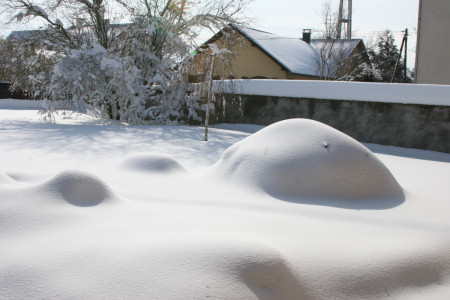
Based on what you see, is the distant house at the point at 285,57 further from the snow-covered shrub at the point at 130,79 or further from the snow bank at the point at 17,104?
the snow bank at the point at 17,104

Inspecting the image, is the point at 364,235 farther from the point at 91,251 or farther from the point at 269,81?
the point at 269,81

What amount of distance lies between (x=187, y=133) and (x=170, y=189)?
7323 mm

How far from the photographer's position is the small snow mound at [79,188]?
3328 mm

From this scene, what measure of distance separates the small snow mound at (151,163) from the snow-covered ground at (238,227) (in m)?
0.02

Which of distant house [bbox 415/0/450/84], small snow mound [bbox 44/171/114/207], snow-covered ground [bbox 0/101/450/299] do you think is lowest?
snow-covered ground [bbox 0/101/450/299]

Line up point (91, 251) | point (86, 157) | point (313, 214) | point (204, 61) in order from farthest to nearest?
point (204, 61), point (86, 157), point (313, 214), point (91, 251)

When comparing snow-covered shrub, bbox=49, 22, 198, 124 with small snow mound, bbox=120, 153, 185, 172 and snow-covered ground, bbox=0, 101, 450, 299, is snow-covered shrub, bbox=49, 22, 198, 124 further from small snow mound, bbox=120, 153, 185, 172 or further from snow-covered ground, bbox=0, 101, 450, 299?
small snow mound, bbox=120, 153, 185, 172

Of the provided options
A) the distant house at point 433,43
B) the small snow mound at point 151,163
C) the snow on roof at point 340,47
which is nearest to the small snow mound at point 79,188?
the small snow mound at point 151,163

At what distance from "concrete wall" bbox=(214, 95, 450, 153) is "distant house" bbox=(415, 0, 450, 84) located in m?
5.39

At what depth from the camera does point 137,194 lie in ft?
14.2

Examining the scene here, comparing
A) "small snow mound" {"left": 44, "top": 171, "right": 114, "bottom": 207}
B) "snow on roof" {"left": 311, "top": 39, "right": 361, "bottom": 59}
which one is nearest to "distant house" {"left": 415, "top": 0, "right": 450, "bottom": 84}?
"snow on roof" {"left": 311, "top": 39, "right": 361, "bottom": 59}

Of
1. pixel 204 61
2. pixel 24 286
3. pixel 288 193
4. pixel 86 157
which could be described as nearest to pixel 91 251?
pixel 24 286

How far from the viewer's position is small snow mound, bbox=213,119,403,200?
4.52 m

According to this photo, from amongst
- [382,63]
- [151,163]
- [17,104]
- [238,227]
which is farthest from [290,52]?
[238,227]
